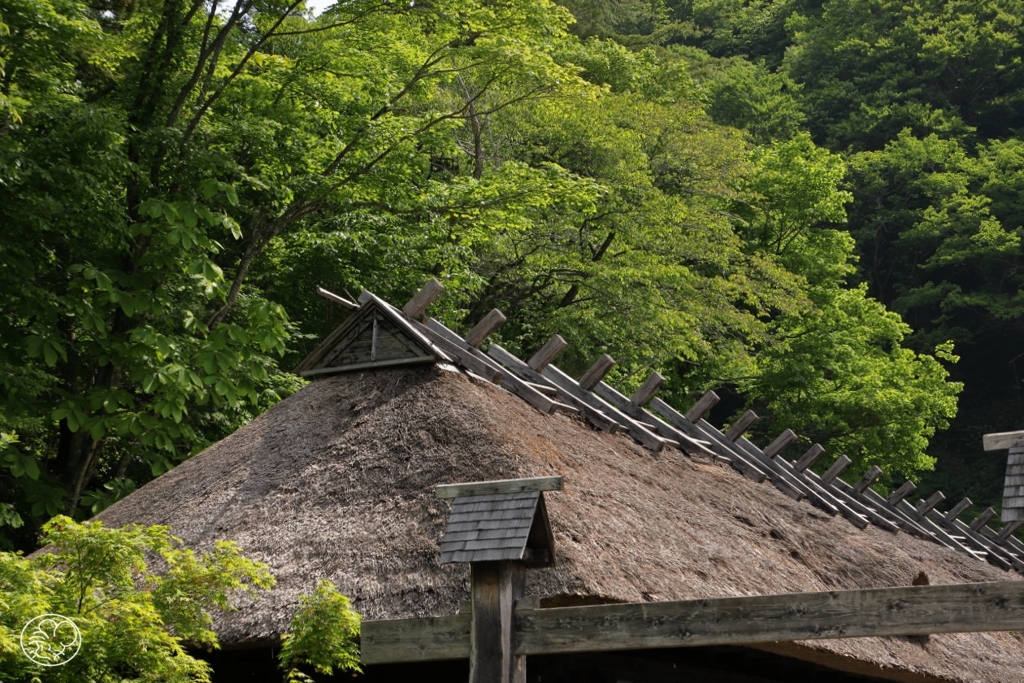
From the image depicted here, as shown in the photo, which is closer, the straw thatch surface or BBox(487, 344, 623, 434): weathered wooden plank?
the straw thatch surface

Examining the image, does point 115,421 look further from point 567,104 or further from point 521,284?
point 567,104

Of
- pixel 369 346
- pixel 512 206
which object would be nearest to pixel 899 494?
pixel 512 206

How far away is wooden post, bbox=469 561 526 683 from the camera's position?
19.0 ft

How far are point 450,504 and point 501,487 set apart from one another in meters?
1.51

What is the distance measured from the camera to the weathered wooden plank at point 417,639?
233 inches

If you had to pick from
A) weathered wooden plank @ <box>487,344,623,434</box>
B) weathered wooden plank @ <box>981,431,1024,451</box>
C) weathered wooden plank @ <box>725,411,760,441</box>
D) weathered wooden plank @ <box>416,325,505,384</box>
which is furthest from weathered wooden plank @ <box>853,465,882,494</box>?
weathered wooden plank @ <box>416,325,505,384</box>

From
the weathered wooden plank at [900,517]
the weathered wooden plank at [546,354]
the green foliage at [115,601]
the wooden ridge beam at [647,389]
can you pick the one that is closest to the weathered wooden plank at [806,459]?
the weathered wooden plank at [900,517]

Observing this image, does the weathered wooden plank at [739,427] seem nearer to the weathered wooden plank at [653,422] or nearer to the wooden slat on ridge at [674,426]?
the wooden slat on ridge at [674,426]

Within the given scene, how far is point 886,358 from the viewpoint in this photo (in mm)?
30688

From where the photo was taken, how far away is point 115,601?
616 centimetres

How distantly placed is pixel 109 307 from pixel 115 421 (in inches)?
76.4

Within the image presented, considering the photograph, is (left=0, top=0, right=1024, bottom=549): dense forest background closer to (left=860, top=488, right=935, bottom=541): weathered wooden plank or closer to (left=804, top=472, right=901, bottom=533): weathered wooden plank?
(left=804, top=472, right=901, bottom=533): weathered wooden plank

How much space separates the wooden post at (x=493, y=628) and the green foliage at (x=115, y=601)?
4.78 ft

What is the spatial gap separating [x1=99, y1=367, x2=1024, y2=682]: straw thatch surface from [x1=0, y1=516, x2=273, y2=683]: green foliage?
0.54m
